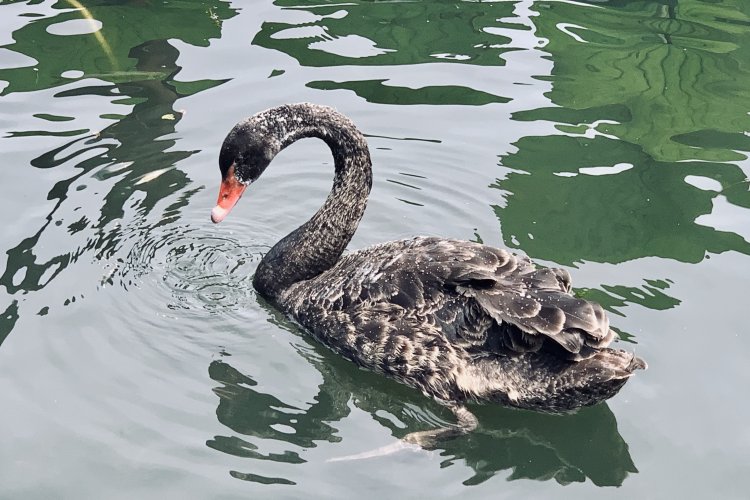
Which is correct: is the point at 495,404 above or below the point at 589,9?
below

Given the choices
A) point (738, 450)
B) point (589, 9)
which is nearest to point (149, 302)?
point (738, 450)

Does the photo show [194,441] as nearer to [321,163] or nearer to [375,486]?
[375,486]

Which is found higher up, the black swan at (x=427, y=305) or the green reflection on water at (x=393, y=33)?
the green reflection on water at (x=393, y=33)

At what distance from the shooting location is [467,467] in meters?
5.14

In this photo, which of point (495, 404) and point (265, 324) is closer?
point (495, 404)

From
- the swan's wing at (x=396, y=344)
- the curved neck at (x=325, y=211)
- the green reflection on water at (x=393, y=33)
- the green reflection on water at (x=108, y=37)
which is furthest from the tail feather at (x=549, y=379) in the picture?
the green reflection on water at (x=108, y=37)

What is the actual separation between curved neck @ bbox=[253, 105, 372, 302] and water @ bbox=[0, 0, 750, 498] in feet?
0.87

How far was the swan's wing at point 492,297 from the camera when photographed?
5.11m

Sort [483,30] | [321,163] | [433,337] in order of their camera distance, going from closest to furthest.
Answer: [433,337] → [321,163] → [483,30]

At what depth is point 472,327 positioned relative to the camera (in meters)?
5.41

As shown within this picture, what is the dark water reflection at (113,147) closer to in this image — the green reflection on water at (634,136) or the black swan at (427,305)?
the black swan at (427,305)

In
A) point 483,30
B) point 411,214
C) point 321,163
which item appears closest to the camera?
point 411,214

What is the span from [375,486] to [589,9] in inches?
268

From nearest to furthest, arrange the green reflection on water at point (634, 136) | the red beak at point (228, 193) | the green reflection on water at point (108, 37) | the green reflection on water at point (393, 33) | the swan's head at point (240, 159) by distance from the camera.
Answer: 1. the swan's head at point (240, 159)
2. the red beak at point (228, 193)
3. the green reflection on water at point (634, 136)
4. the green reflection on water at point (108, 37)
5. the green reflection on water at point (393, 33)
